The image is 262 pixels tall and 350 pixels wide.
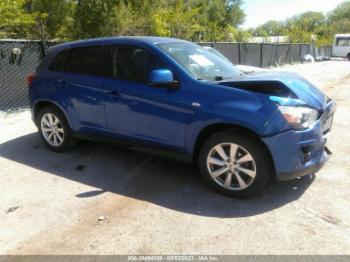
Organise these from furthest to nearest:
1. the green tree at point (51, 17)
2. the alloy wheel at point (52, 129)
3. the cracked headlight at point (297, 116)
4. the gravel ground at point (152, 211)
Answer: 1. the green tree at point (51, 17)
2. the alloy wheel at point (52, 129)
3. the cracked headlight at point (297, 116)
4. the gravel ground at point (152, 211)

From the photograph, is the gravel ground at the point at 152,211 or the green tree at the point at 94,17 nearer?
the gravel ground at the point at 152,211

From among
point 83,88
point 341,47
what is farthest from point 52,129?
point 341,47

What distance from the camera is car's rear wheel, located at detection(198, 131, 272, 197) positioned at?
362cm

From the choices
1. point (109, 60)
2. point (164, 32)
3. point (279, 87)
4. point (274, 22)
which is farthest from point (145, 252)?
point (274, 22)

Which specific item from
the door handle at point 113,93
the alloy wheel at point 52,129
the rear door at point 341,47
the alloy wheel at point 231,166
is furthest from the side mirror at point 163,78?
the rear door at point 341,47

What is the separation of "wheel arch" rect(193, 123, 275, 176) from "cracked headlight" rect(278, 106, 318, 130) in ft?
1.12

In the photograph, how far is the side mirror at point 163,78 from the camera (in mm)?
3834

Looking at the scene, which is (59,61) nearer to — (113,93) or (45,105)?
(45,105)

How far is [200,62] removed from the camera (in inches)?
173

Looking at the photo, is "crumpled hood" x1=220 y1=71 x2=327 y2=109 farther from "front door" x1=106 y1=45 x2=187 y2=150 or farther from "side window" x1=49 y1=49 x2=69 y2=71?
"side window" x1=49 y1=49 x2=69 y2=71

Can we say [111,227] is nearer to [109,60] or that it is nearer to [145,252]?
[145,252]

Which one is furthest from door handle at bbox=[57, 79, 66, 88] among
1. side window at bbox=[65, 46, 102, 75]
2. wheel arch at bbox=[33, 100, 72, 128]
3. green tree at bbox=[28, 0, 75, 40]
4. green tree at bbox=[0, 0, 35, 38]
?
green tree at bbox=[28, 0, 75, 40]

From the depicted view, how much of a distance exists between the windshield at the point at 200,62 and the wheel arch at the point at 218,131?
23.6 inches

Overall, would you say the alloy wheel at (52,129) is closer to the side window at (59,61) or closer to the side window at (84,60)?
the side window at (59,61)
